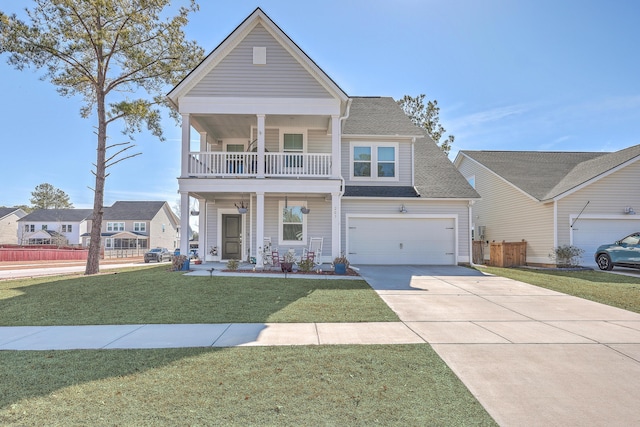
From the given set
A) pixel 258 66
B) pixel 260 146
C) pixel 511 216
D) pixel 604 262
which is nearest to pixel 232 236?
pixel 260 146

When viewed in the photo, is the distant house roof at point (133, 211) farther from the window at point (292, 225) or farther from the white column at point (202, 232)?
the window at point (292, 225)

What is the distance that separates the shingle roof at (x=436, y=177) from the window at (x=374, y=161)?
148cm

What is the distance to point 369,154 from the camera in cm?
1633

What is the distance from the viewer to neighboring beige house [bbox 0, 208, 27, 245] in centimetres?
5075

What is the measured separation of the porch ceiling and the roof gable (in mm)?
910

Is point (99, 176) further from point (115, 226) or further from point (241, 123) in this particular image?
point (115, 226)

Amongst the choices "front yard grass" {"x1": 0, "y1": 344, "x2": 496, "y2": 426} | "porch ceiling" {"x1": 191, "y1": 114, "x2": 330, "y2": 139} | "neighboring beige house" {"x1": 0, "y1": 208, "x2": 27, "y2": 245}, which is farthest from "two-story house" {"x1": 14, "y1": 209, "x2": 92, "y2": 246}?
"front yard grass" {"x1": 0, "y1": 344, "x2": 496, "y2": 426}

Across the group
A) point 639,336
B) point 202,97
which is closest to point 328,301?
point 639,336

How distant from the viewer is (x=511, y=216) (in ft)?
61.6

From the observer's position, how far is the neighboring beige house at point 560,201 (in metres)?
15.6

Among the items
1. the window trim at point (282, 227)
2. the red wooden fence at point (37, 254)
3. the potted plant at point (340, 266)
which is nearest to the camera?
the potted plant at point (340, 266)

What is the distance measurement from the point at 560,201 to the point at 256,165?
13066 millimetres

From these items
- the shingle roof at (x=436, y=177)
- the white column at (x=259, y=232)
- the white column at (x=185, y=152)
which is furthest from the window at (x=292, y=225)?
the shingle roof at (x=436, y=177)

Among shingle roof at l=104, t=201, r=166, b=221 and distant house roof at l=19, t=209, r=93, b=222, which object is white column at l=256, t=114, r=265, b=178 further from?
distant house roof at l=19, t=209, r=93, b=222
